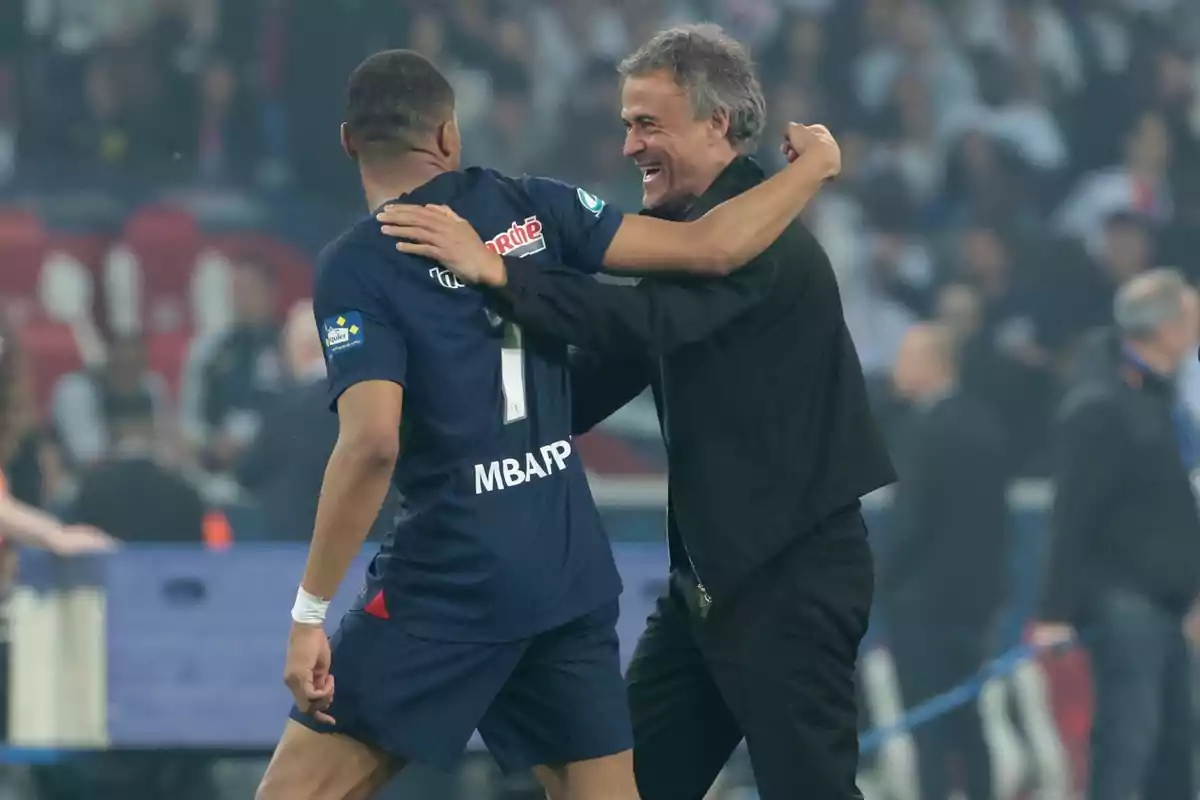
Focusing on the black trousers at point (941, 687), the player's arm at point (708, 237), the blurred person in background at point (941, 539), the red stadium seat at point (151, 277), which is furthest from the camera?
the red stadium seat at point (151, 277)

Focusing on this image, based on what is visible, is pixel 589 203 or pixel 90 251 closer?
pixel 589 203

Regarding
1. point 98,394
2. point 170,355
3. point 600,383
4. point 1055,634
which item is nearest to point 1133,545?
point 1055,634

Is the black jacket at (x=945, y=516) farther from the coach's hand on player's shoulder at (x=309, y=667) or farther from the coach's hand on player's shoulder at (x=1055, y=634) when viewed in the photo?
the coach's hand on player's shoulder at (x=309, y=667)

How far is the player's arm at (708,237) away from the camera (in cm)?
333

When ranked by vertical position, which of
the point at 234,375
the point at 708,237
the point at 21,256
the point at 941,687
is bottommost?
the point at 941,687

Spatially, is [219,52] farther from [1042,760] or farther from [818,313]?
[818,313]

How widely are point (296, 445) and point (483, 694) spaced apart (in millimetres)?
3695

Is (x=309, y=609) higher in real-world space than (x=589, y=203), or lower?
lower

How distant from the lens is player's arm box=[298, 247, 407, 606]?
3.08 metres

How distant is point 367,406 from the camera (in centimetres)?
307

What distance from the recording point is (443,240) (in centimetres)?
314

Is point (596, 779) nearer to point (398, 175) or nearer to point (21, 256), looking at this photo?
point (398, 175)

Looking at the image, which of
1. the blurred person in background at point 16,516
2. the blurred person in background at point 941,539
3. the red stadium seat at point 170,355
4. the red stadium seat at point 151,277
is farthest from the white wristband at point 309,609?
the red stadium seat at point 151,277

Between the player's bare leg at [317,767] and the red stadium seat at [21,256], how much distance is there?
305 inches
